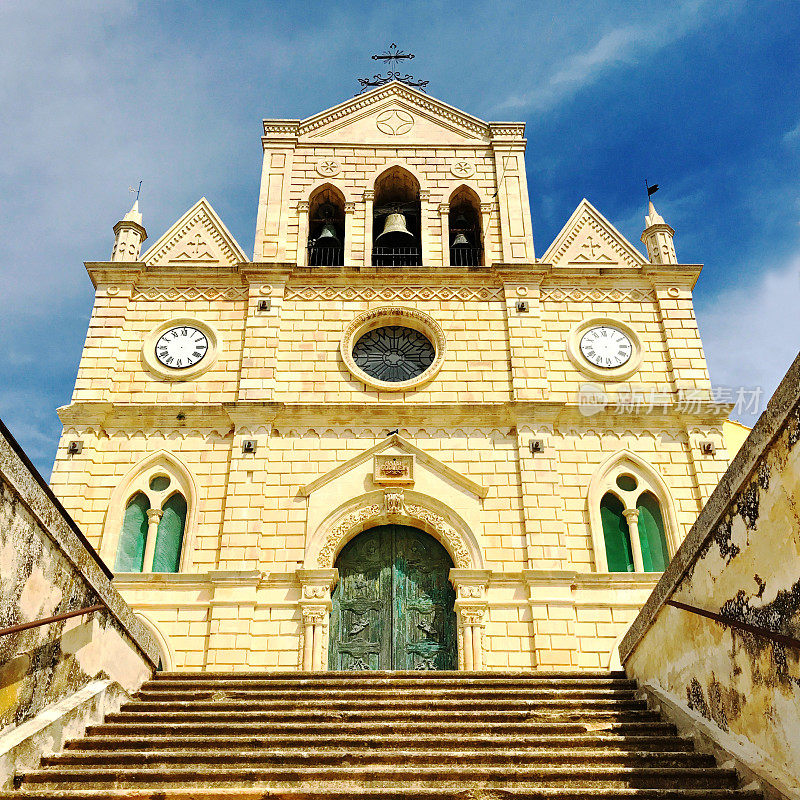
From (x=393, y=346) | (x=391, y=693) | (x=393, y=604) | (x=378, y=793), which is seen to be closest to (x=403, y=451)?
(x=393, y=346)

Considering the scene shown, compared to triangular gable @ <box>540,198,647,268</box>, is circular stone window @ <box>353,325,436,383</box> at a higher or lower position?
lower

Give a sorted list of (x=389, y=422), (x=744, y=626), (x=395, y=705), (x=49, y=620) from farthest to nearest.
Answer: (x=389, y=422) < (x=395, y=705) < (x=49, y=620) < (x=744, y=626)

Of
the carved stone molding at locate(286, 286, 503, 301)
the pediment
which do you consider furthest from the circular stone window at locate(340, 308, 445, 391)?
the pediment

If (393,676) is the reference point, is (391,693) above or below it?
below

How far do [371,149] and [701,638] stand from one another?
639 inches

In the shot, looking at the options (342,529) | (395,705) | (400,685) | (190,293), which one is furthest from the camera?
(190,293)

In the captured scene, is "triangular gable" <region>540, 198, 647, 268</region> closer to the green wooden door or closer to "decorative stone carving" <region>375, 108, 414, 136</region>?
"decorative stone carving" <region>375, 108, 414, 136</region>

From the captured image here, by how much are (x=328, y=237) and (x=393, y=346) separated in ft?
11.1

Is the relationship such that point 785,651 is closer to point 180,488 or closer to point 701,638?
point 701,638

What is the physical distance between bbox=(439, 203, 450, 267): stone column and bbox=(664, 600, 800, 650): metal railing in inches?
489

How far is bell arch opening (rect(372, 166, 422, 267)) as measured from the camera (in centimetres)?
1989

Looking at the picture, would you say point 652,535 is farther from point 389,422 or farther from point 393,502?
point 389,422

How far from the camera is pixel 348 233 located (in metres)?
19.8

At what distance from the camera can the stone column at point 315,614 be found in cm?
1441
